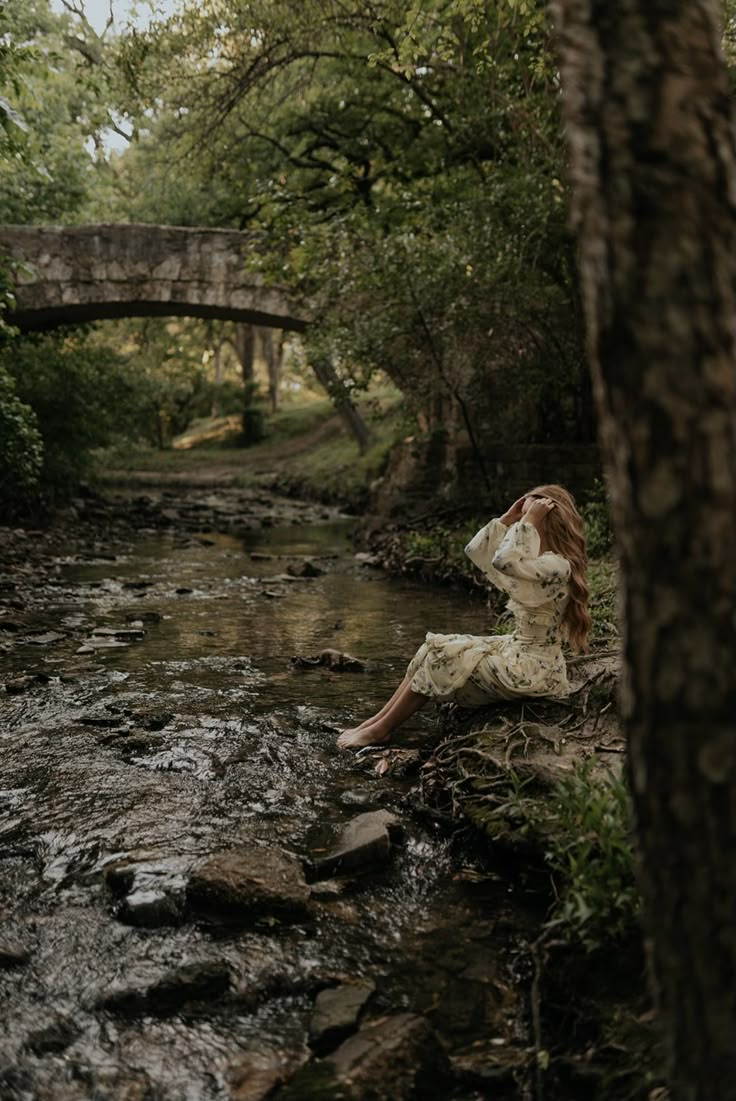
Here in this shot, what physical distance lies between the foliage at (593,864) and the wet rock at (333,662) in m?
3.47

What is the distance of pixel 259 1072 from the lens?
2418mm

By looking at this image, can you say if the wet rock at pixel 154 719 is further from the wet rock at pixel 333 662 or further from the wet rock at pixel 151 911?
the wet rock at pixel 151 911

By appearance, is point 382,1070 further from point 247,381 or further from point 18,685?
point 247,381

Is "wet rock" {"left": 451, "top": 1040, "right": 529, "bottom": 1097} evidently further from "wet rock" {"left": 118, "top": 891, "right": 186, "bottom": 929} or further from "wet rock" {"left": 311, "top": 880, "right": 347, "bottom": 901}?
"wet rock" {"left": 118, "top": 891, "right": 186, "bottom": 929}

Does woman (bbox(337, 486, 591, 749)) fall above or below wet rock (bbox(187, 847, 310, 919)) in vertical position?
above

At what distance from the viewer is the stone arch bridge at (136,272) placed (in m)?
15.8

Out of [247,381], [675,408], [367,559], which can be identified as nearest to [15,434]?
[367,559]

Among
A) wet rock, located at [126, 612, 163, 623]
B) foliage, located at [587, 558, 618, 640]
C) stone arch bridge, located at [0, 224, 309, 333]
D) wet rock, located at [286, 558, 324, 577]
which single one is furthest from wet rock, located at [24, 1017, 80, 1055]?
stone arch bridge, located at [0, 224, 309, 333]

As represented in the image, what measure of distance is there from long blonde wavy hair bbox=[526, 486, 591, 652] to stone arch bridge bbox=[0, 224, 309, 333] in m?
12.1

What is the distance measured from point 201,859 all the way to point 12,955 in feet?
2.94

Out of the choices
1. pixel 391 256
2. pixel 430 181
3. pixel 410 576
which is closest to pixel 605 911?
pixel 410 576

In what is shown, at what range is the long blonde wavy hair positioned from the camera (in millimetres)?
4742

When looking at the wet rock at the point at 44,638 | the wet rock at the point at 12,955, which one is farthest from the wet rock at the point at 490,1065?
the wet rock at the point at 44,638

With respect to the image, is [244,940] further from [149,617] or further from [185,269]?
[185,269]
